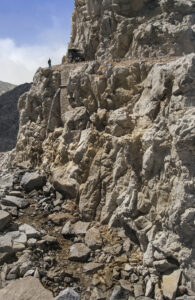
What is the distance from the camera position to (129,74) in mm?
13117

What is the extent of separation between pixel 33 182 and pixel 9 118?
65.5m

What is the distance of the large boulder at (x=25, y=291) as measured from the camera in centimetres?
853

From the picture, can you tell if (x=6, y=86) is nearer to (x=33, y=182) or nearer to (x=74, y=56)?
(x=74, y=56)

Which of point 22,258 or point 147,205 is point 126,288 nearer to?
point 147,205

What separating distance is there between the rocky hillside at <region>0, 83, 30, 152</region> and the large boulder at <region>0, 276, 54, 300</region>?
212 feet

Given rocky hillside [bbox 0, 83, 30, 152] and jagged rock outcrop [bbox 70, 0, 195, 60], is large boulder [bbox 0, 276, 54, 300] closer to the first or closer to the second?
jagged rock outcrop [bbox 70, 0, 195, 60]

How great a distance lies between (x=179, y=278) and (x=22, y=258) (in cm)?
573

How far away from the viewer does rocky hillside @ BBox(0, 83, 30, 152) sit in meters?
72.8

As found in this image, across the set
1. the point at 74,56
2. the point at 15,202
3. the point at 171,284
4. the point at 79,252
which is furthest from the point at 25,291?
the point at 74,56

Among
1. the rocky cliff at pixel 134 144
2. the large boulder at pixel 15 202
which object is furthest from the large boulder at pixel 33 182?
the large boulder at pixel 15 202

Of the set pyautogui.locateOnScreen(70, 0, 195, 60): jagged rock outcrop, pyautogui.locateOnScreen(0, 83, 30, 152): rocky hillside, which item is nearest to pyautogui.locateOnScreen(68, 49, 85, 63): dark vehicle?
pyautogui.locateOnScreen(70, 0, 195, 60): jagged rock outcrop

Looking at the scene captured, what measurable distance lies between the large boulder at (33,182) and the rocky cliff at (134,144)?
65cm

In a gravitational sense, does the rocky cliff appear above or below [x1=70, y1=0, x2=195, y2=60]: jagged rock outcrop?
below

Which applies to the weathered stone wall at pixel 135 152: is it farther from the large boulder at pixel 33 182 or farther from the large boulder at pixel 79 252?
the large boulder at pixel 79 252
